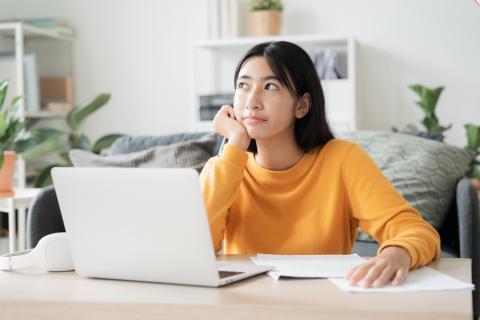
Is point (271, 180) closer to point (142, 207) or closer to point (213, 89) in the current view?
point (142, 207)

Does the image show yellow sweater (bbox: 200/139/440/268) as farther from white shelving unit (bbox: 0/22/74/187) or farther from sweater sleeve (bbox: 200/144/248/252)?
white shelving unit (bbox: 0/22/74/187)

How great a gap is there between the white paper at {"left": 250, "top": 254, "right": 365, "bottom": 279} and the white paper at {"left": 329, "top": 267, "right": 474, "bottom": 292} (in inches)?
1.8

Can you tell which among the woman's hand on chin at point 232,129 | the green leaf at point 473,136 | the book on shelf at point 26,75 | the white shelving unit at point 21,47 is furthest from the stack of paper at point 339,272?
the book on shelf at point 26,75

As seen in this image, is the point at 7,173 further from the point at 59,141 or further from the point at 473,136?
the point at 473,136

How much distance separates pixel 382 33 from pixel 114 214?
9.45 ft

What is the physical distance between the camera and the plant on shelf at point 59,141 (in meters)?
3.26

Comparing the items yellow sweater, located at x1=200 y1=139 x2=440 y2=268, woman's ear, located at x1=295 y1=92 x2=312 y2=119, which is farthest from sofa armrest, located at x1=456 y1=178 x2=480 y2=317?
woman's ear, located at x1=295 y1=92 x2=312 y2=119

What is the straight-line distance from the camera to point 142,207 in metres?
1.00

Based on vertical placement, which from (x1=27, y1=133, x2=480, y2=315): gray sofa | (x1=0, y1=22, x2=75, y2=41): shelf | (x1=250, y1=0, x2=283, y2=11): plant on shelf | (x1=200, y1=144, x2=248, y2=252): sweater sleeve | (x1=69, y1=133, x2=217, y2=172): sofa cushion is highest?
(x1=250, y1=0, x2=283, y2=11): plant on shelf

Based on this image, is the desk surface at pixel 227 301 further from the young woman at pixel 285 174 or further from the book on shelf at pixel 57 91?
the book on shelf at pixel 57 91

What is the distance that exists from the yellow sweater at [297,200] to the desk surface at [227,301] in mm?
352

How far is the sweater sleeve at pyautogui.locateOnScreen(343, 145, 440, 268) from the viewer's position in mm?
1137

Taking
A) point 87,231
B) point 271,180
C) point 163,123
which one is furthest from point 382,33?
point 87,231

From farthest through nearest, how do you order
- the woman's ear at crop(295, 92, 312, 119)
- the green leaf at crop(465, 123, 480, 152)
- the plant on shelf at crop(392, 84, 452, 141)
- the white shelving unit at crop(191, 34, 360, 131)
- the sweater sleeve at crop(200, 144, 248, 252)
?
1. the white shelving unit at crop(191, 34, 360, 131)
2. the plant on shelf at crop(392, 84, 452, 141)
3. the green leaf at crop(465, 123, 480, 152)
4. the woman's ear at crop(295, 92, 312, 119)
5. the sweater sleeve at crop(200, 144, 248, 252)
